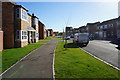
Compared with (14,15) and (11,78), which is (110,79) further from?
(14,15)

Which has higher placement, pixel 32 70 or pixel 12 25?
pixel 12 25

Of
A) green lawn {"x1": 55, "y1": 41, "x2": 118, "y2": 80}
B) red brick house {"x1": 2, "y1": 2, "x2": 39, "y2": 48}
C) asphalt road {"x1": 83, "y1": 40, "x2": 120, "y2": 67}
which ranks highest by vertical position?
red brick house {"x1": 2, "y1": 2, "x2": 39, "y2": 48}

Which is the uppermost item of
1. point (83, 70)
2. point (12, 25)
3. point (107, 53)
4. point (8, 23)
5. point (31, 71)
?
point (8, 23)

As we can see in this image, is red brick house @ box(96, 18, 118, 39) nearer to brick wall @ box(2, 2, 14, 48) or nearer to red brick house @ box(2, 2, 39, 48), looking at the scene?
red brick house @ box(2, 2, 39, 48)

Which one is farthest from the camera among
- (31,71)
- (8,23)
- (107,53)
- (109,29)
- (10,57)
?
(109,29)

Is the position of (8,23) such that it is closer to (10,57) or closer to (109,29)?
(10,57)

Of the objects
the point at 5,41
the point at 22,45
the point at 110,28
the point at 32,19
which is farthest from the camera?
the point at 110,28

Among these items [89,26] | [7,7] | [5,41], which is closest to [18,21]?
[7,7]

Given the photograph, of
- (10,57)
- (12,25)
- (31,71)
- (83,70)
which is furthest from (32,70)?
(12,25)

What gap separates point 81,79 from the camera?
148 inches

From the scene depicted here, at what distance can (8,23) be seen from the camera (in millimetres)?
13141

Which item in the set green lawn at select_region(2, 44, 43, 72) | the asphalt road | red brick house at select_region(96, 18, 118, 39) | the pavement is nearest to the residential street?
the pavement

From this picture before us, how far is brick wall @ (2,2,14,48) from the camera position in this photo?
13.0m

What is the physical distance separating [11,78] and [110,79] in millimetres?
4709
